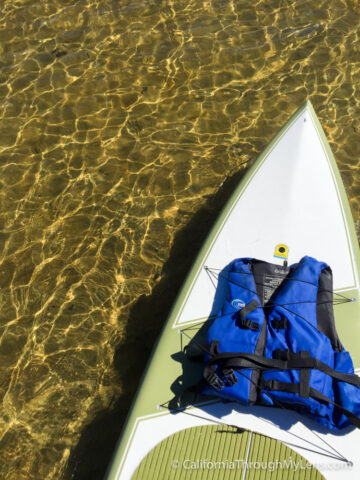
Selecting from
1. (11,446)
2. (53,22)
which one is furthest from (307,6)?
(11,446)

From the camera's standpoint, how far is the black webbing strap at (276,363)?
3730 mm

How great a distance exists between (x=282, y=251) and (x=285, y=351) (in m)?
1.25

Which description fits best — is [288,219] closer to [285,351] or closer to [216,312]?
[216,312]

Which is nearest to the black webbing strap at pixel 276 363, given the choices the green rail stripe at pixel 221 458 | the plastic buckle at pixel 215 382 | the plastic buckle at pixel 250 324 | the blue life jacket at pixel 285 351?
the blue life jacket at pixel 285 351

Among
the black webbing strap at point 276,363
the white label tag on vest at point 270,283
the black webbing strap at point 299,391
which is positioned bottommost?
the black webbing strap at point 299,391

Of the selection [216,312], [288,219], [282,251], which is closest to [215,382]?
[216,312]

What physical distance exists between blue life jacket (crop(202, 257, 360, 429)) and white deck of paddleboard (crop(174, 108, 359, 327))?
14.4 inches

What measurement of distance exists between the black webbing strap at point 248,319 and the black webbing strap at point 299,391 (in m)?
0.46

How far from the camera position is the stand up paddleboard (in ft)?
12.3

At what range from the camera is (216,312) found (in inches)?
175

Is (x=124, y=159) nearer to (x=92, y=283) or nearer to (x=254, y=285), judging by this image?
(x=92, y=283)

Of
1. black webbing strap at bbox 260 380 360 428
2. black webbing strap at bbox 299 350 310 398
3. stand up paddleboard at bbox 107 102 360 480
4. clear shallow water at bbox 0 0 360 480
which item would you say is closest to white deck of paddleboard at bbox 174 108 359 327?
stand up paddleboard at bbox 107 102 360 480

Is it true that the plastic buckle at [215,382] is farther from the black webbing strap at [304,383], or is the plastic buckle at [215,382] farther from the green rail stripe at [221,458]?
the black webbing strap at [304,383]

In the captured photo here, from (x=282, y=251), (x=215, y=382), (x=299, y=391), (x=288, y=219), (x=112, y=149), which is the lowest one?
(x=299, y=391)
